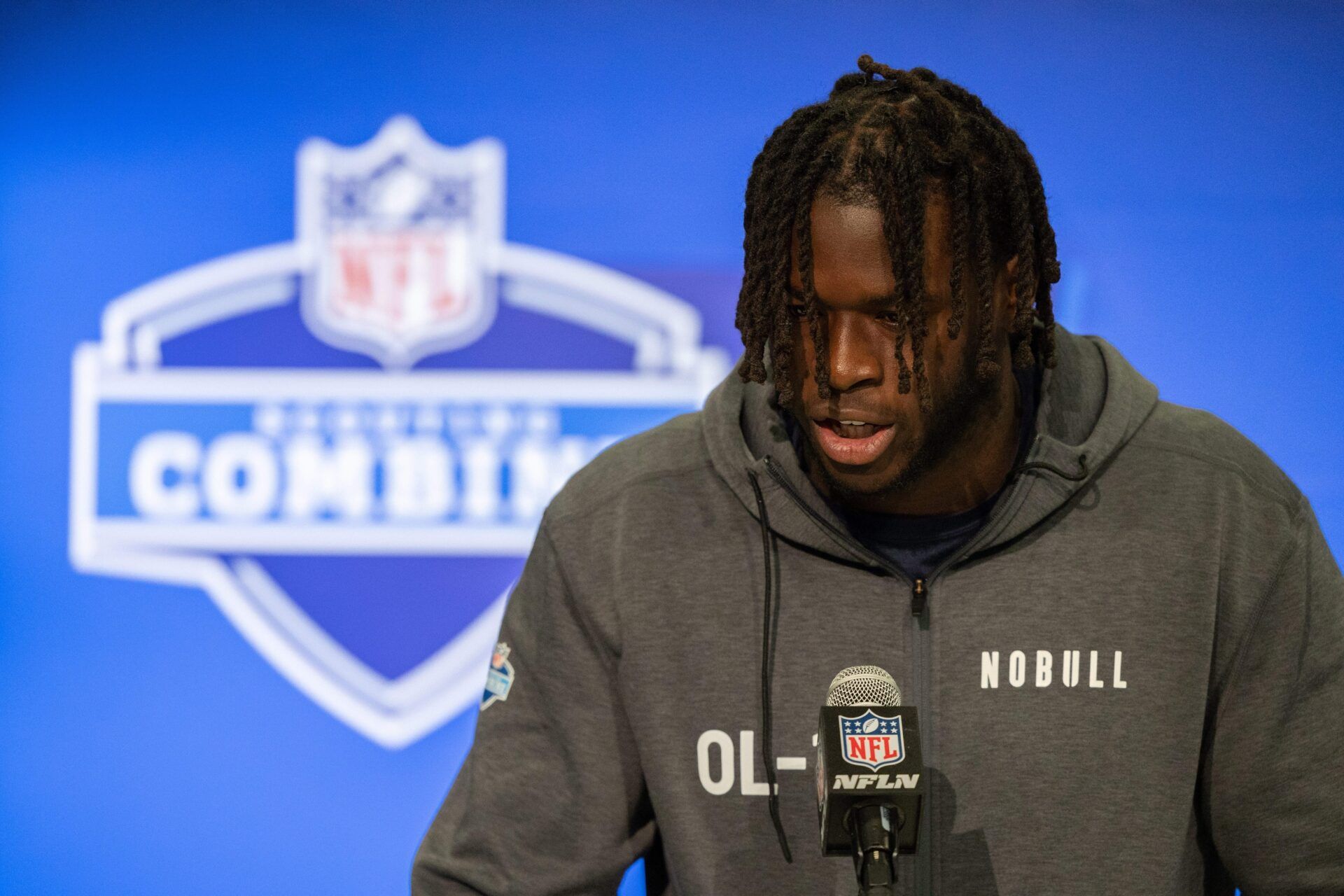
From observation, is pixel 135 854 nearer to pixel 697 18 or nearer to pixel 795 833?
pixel 795 833

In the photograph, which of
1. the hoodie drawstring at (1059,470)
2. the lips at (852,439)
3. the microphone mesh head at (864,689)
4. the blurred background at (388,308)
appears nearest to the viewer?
the microphone mesh head at (864,689)

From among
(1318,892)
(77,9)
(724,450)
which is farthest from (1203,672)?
(77,9)

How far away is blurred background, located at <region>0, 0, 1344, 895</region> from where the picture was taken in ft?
7.20

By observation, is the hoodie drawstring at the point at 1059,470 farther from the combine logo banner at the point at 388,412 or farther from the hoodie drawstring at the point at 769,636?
the combine logo banner at the point at 388,412

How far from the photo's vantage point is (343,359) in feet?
7.39

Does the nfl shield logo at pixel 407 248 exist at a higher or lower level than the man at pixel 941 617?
higher

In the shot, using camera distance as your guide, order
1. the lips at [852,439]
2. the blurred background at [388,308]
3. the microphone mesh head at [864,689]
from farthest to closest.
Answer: the blurred background at [388,308]
the lips at [852,439]
the microphone mesh head at [864,689]

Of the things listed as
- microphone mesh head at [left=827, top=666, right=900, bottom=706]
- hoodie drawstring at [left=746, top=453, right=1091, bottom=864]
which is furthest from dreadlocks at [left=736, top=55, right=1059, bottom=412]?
microphone mesh head at [left=827, top=666, right=900, bottom=706]

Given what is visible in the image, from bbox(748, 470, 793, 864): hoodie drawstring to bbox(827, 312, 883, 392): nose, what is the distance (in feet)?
0.65

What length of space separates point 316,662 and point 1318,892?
5.32 feet

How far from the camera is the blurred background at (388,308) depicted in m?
2.20

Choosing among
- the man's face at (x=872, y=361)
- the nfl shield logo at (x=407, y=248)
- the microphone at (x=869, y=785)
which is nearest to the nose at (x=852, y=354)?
the man's face at (x=872, y=361)

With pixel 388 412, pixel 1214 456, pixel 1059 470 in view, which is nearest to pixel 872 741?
pixel 1059 470

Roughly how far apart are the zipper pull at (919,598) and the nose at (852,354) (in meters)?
0.22
